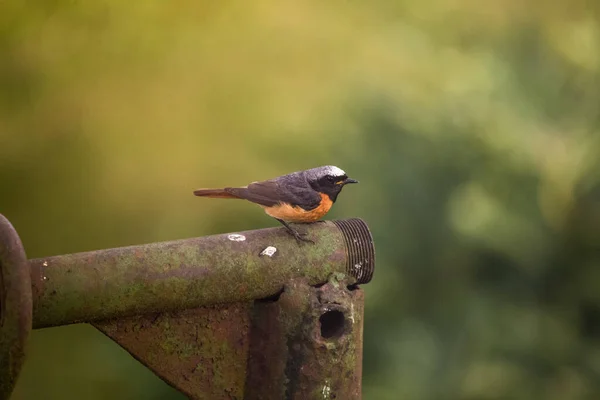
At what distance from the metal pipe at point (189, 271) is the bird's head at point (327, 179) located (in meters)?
0.45

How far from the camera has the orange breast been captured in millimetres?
2743

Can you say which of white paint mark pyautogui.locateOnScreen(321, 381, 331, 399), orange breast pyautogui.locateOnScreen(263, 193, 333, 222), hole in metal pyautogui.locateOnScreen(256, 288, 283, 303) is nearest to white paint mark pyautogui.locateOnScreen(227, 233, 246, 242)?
hole in metal pyautogui.locateOnScreen(256, 288, 283, 303)

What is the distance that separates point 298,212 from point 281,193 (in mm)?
90

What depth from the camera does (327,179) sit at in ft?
9.31

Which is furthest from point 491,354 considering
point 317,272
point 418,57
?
point 317,272

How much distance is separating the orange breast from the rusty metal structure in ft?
1.41

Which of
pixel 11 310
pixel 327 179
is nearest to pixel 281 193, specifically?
pixel 327 179

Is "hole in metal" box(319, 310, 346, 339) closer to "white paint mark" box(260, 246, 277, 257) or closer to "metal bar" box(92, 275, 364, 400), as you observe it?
"metal bar" box(92, 275, 364, 400)

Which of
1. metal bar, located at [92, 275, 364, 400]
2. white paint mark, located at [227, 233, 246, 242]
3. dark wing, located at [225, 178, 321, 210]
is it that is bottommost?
metal bar, located at [92, 275, 364, 400]

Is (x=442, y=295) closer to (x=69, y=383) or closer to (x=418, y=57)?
(x=418, y=57)

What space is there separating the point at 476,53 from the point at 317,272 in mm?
3880

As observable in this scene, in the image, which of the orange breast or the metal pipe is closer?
the metal pipe

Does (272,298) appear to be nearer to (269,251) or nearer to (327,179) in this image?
(269,251)

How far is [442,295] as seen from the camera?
16.6ft
